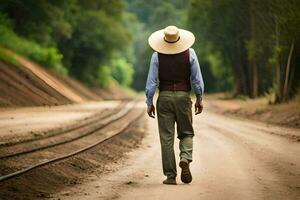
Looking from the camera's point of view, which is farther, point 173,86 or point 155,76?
point 173,86

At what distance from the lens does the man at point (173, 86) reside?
9477mm

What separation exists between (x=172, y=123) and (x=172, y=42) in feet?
3.95

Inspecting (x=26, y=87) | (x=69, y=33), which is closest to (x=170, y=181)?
(x=26, y=87)

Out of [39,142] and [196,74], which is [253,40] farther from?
[196,74]

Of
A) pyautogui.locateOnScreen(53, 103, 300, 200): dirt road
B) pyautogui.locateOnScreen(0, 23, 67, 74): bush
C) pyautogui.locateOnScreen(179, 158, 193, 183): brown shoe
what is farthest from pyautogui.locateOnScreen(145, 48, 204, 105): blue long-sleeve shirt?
pyautogui.locateOnScreen(0, 23, 67, 74): bush

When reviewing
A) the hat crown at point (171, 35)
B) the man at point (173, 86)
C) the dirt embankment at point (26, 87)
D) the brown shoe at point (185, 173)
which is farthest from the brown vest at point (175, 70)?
the dirt embankment at point (26, 87)

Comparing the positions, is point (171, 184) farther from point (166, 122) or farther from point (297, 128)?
point (297, 128)

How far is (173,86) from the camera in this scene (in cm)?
962

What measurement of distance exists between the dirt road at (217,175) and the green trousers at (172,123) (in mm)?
381

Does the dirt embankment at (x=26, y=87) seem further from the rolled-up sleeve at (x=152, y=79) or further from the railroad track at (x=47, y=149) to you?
the rolled-up sleeve at (x=152, y=79)

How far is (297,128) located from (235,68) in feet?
120

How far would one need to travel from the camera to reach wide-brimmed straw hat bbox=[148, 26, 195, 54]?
9430mm

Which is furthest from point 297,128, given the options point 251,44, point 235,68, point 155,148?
point 235,68

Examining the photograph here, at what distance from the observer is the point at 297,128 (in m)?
22.5
